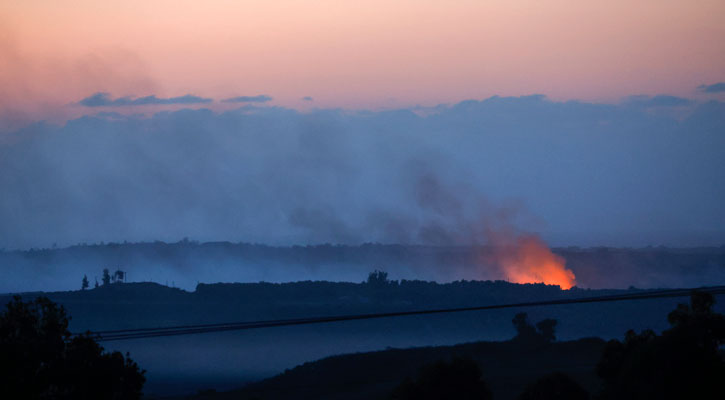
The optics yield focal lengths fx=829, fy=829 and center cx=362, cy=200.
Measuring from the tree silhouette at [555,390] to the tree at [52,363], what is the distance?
20469mm

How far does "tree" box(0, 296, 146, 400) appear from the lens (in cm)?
2881

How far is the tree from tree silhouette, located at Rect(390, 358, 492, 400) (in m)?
18.5

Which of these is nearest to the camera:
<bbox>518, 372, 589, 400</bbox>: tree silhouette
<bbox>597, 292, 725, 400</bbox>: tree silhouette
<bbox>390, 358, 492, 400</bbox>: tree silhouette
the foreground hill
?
<bbox>597, 292, 725, 400</bbox>: tree silhouette

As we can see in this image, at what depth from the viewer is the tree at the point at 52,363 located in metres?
28.8

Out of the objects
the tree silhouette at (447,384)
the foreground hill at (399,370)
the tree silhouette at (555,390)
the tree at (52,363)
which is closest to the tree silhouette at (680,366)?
the tree silhouette at (555,390)

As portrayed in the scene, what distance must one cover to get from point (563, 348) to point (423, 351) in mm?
23796

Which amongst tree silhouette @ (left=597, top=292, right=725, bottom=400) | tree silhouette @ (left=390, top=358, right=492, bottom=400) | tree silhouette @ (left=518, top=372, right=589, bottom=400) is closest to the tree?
tree silhouette @ (left=390, top=358, right=492, bottom=400)

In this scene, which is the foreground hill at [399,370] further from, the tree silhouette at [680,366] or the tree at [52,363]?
the tree at [52,363]

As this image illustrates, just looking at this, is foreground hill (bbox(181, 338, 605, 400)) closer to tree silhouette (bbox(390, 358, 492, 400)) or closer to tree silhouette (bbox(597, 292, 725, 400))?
tree silhouette (bbox(390, 358, 492, 400))

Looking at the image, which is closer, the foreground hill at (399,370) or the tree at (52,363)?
the tree at (52,363)

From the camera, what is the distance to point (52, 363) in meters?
30.1

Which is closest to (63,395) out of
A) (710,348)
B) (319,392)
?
(710,348)

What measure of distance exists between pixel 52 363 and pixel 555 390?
2437cm

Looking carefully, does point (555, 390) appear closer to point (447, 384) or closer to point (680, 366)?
point (447, 384)
